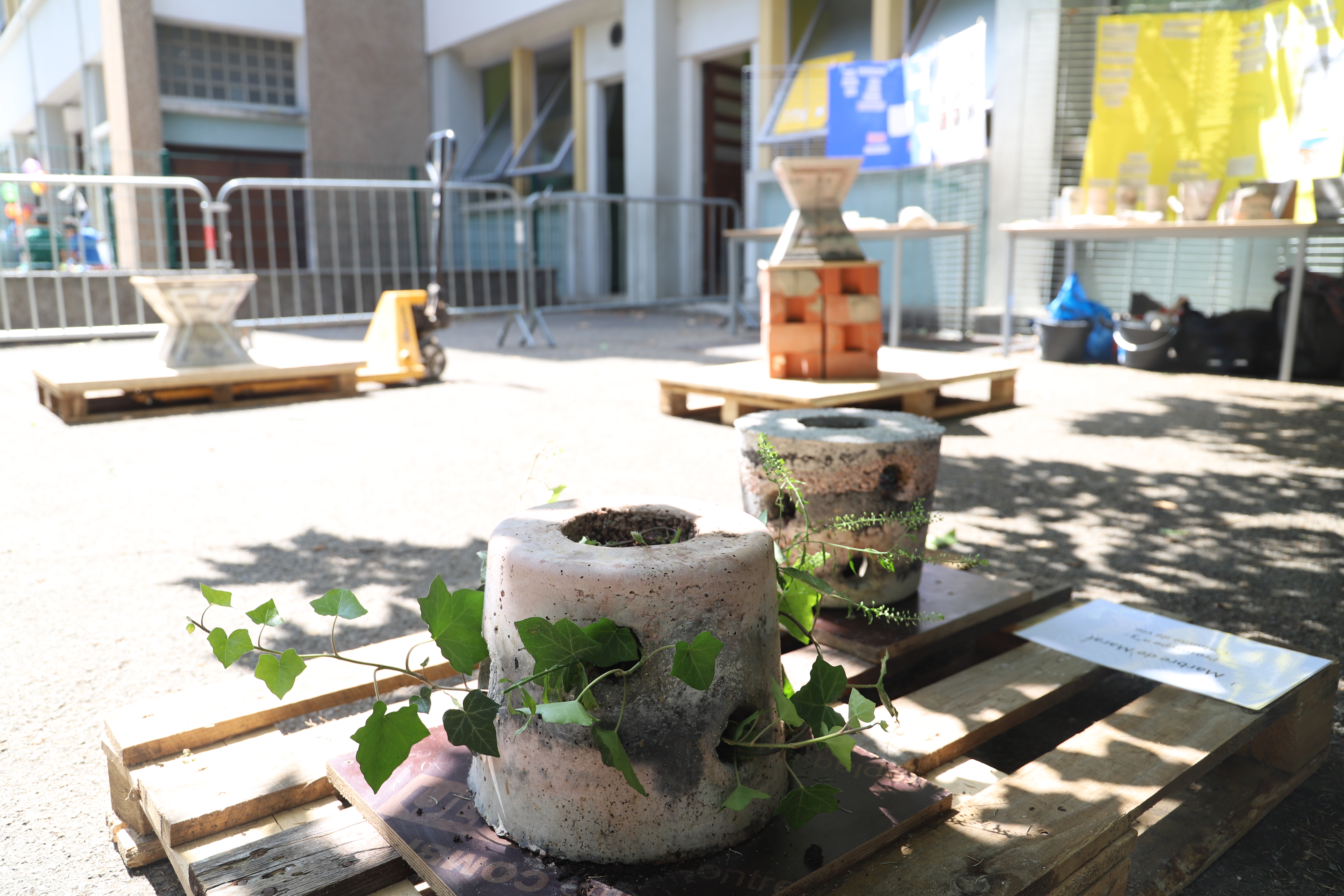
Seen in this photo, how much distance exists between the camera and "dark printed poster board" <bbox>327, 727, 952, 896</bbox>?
4.09ft

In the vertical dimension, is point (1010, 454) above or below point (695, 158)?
below

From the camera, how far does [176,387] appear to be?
576 centimetres

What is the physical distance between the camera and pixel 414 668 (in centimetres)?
203

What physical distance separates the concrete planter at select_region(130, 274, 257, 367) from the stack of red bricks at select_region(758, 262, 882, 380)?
3039 mm

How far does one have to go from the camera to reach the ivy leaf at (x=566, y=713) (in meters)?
1.14

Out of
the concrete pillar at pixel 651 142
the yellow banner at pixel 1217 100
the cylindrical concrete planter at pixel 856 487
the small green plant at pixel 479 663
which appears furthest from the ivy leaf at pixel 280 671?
the concrete pillar at pixel 651 142

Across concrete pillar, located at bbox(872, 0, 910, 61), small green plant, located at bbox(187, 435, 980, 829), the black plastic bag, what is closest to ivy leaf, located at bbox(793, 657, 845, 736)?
small green plant, located at bbox(187, 435, 980, 829)

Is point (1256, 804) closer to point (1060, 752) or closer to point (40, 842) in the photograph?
point (1060, 752)

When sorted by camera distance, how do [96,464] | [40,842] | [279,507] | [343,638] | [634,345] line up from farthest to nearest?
[634,345]
[96,464]
[279,507]
[343,638]
[40,842]

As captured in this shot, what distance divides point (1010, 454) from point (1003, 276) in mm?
5375

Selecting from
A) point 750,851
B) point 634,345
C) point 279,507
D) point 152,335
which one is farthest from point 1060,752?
point 152,335

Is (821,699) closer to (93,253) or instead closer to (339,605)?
(339,605)

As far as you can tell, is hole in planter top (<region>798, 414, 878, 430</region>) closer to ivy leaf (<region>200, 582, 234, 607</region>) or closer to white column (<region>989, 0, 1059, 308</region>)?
ivy leaf (<region>200, 582, 234, 607</region>)

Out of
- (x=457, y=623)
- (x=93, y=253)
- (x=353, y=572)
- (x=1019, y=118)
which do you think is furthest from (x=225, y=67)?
(x=457, y=623)
